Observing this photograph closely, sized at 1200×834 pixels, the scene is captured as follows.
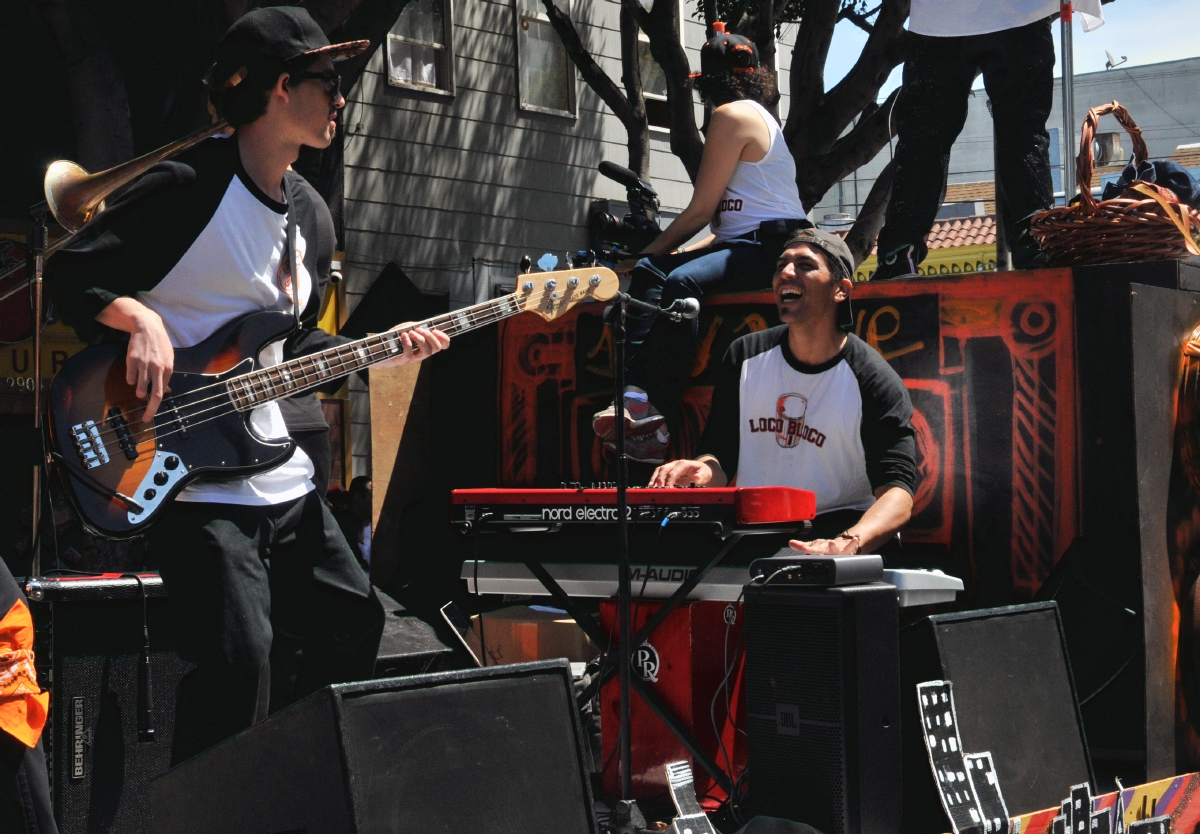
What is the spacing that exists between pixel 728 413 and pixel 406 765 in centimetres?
257

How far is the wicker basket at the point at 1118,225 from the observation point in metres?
4.62

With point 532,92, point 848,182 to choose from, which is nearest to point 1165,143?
point 848,182

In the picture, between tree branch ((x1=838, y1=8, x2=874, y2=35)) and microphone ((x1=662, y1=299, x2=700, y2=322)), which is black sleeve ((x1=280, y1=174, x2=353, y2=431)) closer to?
microphone ((x1=662, y1=299, x2=700, y2=322))

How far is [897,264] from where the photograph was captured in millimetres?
5664

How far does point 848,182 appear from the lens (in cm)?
3284

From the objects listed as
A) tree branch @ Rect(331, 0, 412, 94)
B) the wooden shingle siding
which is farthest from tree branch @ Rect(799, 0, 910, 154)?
tree branch @ Rect(331, 0, 412, 94)

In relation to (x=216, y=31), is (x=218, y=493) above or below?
below

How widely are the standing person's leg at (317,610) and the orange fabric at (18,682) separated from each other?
2.09 ft

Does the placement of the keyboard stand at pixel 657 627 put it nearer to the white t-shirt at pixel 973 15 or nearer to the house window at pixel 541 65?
the white t-shirt at pixel 973 15

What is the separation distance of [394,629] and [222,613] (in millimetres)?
2337

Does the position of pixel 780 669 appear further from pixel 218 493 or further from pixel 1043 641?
pixel 218 493

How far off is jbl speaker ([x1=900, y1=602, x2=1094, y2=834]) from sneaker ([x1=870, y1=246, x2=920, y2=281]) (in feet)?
7.73

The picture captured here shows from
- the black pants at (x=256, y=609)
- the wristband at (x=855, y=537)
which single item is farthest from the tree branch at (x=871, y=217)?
the black pants at (x=256, y=609)

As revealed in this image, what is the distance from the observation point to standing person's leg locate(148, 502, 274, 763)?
321 cm
